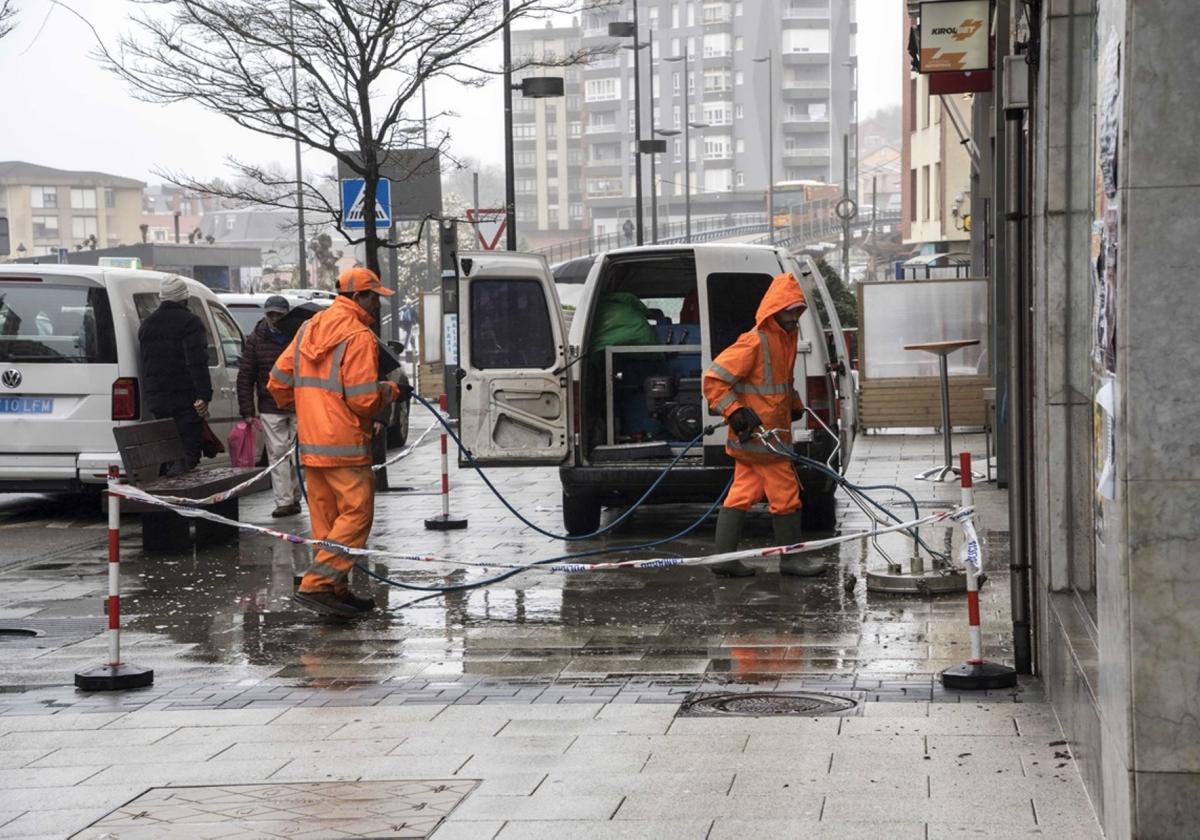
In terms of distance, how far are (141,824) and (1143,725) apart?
9.58 feet

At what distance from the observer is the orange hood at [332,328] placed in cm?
→ 979

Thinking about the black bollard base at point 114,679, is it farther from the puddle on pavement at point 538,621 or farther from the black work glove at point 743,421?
the black work glove at point 743,421

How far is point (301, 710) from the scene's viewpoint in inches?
293

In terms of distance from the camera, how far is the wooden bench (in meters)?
12.8

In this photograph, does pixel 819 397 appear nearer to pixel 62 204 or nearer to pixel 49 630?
pixel 49 630

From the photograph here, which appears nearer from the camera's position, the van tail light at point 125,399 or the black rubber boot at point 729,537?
the black rubber boot at point 729,537

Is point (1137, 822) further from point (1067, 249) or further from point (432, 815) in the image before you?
point (1067, 249)

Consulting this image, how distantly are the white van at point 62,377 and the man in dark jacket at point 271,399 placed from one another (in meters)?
0.83

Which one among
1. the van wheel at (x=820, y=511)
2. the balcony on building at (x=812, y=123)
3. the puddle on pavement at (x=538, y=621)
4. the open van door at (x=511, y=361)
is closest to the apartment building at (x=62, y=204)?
the balcony on building at (x=812, y=123)

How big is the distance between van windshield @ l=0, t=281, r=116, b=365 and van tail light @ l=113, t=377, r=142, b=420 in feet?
0.65

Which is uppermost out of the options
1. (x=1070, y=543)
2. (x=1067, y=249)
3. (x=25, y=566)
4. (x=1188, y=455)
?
(x=1067, y=249)

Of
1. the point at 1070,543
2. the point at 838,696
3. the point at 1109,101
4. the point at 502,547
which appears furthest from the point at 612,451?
the point at 1109,101

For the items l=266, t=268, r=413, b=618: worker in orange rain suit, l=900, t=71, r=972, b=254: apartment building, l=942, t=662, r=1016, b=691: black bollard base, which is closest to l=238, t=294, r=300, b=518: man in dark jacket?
l=266, t=268, r=413, b=618: worker in orange rain suit

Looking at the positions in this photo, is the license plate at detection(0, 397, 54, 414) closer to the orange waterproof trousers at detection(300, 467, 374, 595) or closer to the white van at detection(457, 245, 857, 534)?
the white van at detection(457, 245, 857, 534)
